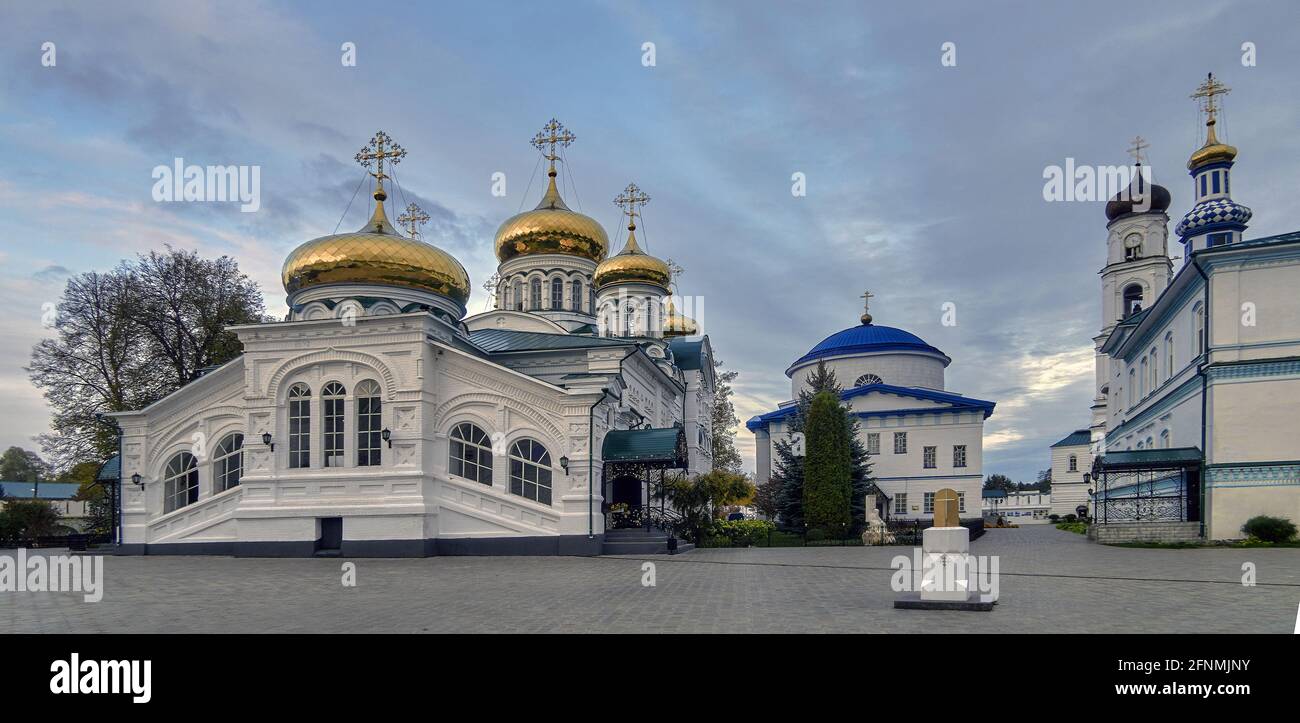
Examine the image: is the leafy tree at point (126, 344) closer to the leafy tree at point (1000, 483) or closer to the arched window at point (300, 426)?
the arched window at point (300, 426)

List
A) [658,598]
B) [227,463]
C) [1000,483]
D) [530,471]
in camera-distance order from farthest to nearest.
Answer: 1. [1000,483]
2. [227,463]
3. [530,471]
4. [658,598]

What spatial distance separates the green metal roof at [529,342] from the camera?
24766 millimetres

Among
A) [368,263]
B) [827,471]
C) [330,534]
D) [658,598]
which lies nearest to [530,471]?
[330,534]

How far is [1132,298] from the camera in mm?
44125

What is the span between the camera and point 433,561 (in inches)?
708

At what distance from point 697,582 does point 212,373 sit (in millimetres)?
14928

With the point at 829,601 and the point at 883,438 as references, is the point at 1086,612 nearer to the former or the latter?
the point at 829,601

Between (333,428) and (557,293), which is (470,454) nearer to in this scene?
(333,428)

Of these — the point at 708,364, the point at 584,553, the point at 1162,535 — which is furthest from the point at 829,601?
the point at 708,364

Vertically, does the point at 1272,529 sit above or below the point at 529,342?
below

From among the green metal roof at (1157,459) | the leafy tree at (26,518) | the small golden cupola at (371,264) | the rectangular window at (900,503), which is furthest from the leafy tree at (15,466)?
the green metal roof at (1157,459)

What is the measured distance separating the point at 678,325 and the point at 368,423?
26778mm

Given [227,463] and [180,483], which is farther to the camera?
[180,483]

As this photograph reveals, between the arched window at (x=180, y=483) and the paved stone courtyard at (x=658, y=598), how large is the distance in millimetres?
5008
